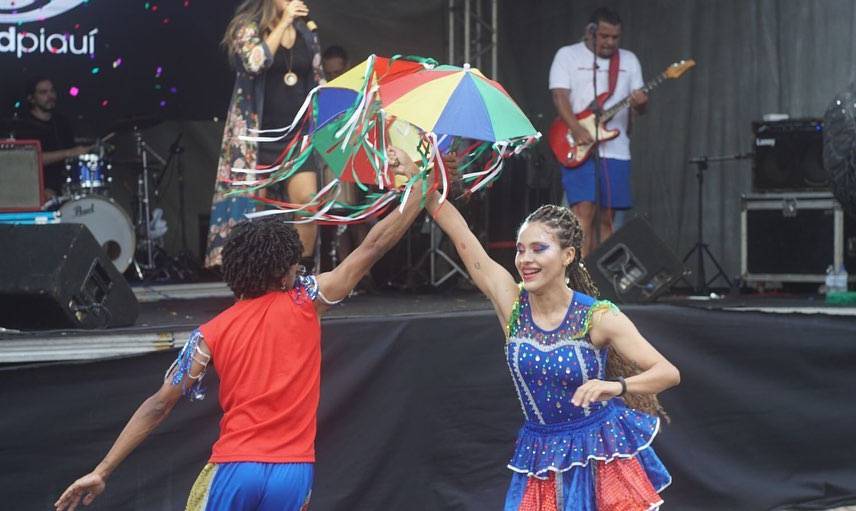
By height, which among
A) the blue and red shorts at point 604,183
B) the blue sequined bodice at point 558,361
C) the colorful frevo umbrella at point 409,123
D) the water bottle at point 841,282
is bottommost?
the water bottle at point 841,282

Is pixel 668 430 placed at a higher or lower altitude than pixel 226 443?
lower

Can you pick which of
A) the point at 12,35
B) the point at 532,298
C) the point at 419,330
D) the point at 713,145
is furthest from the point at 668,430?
the point at 12,35

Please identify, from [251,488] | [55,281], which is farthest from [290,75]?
[251,488]

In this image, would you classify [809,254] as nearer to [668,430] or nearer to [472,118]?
[668,430]

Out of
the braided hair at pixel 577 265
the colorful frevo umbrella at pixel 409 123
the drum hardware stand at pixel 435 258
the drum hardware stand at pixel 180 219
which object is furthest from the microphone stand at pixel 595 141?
the drum hardware stand at pixel 180 219

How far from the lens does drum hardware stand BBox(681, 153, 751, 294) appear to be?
905 centimetres

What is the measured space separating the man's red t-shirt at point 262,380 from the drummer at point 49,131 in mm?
5420

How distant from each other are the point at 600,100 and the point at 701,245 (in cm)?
183

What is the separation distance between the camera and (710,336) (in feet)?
21.3

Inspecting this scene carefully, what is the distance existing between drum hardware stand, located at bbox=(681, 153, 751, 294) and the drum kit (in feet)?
13.3

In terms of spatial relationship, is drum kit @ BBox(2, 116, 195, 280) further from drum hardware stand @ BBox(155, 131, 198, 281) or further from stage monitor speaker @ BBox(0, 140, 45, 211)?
stage monitor speaker @ BBox(0, 140, 45, 211)

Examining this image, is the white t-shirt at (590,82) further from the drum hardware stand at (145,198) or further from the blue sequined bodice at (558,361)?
the blue sequined bodice at (558,361)

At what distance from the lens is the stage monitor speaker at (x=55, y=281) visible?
18.4ft

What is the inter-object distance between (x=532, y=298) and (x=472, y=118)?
692 mm
